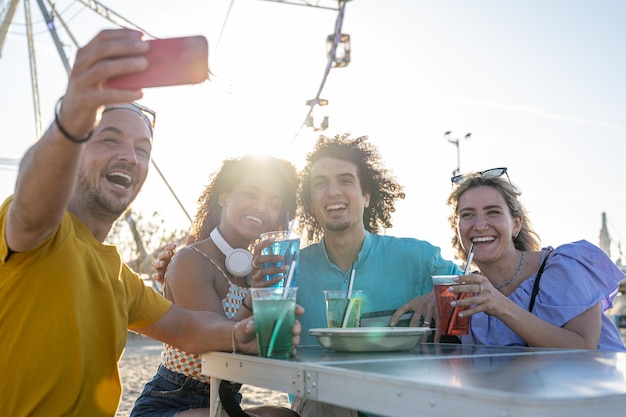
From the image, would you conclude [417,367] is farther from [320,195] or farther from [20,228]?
[320,195]

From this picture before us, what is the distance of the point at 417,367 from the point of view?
157cm

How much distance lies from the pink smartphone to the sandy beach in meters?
5.67

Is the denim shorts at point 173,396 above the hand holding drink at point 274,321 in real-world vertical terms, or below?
below

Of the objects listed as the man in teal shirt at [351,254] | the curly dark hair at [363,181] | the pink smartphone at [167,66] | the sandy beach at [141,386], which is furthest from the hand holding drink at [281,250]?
the sandy beach at [141,386]

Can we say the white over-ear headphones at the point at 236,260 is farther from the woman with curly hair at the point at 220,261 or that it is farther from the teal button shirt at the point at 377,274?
the teal button shirt at the point at 377,274

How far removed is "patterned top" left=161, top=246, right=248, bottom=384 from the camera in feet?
9.29

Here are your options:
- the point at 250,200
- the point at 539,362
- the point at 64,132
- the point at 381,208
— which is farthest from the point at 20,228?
the point at 381,208

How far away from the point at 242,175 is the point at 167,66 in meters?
2.09

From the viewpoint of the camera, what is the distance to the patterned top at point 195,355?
2830 mm

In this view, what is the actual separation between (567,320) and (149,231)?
103 feet

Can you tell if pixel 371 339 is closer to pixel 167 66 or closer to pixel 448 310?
pixel 448 310

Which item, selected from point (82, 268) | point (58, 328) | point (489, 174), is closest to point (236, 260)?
point (82, 268)

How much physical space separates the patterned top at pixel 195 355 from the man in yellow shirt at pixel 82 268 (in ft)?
1.15

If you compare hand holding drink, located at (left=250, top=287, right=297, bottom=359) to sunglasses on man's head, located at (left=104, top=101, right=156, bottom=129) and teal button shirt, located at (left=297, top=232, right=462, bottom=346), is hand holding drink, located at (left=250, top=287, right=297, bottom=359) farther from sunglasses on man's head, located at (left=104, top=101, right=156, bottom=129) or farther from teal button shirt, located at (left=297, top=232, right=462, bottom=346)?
teal button shirt, located at (left=297, top=232, right=462, bottom=346)
